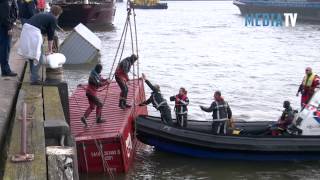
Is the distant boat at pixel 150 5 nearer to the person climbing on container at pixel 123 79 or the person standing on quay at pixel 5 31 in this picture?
the person climbing on container at pixel 123 79

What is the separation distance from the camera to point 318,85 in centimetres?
1589

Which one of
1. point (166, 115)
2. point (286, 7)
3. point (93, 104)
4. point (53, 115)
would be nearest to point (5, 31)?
point (53, 115)

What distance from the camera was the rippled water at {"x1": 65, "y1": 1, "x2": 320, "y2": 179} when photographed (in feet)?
43.9

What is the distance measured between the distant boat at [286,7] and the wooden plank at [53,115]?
222 ft

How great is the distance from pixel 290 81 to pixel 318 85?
1121cm

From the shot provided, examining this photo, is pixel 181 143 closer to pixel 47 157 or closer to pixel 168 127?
pixel 168 127

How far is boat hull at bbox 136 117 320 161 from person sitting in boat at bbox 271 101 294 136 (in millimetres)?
748

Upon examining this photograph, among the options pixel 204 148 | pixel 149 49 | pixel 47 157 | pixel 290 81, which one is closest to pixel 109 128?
pixel 204 148

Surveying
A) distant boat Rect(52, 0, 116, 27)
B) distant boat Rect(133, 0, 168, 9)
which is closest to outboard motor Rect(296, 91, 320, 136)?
distant boat Rect(52, 0, 116, 27)

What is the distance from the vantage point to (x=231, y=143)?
523 inches

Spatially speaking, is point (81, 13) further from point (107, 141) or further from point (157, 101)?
point (107, 141)

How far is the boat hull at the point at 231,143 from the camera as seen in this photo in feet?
43.4

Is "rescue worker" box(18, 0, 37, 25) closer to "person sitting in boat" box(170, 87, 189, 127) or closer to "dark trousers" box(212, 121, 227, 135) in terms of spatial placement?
"person sitting in boat" box(170, 87, 189, 127)

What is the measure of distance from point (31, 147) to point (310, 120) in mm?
9091
